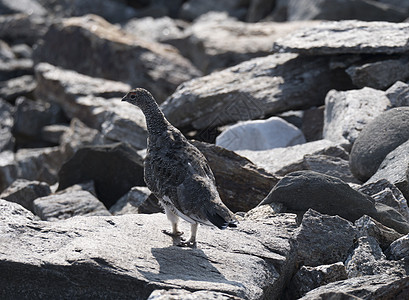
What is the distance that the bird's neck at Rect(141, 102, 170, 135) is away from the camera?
761 centimetres

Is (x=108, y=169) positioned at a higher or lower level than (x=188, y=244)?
lower

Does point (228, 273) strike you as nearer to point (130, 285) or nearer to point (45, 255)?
point (130, 285)

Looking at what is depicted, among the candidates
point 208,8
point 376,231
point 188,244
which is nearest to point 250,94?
point 376,231

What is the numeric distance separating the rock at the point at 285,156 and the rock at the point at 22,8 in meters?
19.8

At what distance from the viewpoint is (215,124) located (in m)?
13.3

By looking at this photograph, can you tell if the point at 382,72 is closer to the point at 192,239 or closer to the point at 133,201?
the point at 133,201

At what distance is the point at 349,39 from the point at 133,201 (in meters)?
5.10

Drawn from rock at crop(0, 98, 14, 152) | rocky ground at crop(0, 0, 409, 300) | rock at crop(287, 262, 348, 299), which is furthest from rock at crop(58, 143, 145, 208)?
rock at crop(0, 98, 14, 152)

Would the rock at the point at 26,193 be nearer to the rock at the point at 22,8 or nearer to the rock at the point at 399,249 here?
the rock at the point at 399,249

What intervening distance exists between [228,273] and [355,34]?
26.5 feet

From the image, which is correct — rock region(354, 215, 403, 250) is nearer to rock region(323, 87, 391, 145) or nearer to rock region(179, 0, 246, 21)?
rock region(323, 87, 391, 145)

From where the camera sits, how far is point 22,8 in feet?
97.0

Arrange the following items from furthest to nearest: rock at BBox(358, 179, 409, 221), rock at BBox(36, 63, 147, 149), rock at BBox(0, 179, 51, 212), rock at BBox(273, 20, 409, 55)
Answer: rock at BBox(36, 63, 147, 149) → rock at BBox(273, 20, 409, 55) → rock at BBox(0, 179, 51, 212) → rock at BBox(358, 179, 409, 221)

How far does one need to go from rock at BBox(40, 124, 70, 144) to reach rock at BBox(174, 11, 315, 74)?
12.2 ft
